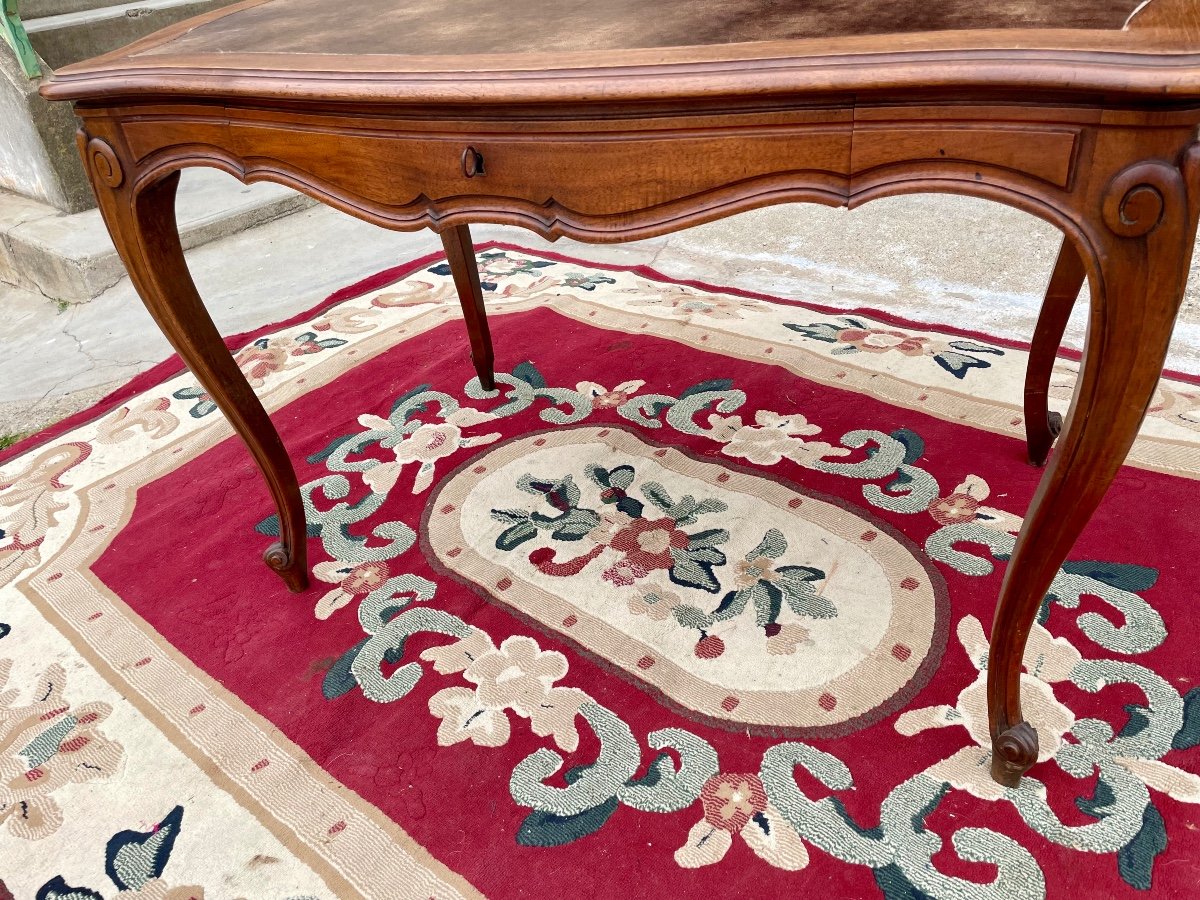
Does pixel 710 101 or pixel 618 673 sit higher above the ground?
pixel 710 101

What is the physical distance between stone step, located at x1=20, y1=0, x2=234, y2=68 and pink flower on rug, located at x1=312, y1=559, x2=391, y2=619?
258 centimetres

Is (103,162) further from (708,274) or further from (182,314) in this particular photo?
(708,274)

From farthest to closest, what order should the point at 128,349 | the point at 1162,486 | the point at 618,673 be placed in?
the point at 128,349
the point at 1162,486
the point at 618,673

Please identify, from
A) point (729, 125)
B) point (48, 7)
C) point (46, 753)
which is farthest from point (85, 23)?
point (729, 125)

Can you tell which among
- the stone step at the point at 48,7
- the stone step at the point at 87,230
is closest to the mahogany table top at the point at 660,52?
the stone step at the point at 87,230

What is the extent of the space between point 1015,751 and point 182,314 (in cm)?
120

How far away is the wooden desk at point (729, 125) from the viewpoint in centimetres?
62

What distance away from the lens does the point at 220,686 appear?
122cm

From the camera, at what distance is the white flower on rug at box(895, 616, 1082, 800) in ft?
3.25

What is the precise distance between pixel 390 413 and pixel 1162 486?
1.50 m

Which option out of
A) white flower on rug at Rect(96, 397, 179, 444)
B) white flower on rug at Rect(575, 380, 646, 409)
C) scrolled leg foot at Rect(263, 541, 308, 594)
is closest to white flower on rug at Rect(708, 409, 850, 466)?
white flower on rug at Rect(575, 380, 646, 409)

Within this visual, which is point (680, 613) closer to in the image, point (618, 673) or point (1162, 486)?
point (618, 673)

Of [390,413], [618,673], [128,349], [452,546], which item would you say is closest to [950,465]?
[618,673]

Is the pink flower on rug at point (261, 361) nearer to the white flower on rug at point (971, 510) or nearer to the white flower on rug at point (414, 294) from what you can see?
the white flower on rug at point (414, 294)
